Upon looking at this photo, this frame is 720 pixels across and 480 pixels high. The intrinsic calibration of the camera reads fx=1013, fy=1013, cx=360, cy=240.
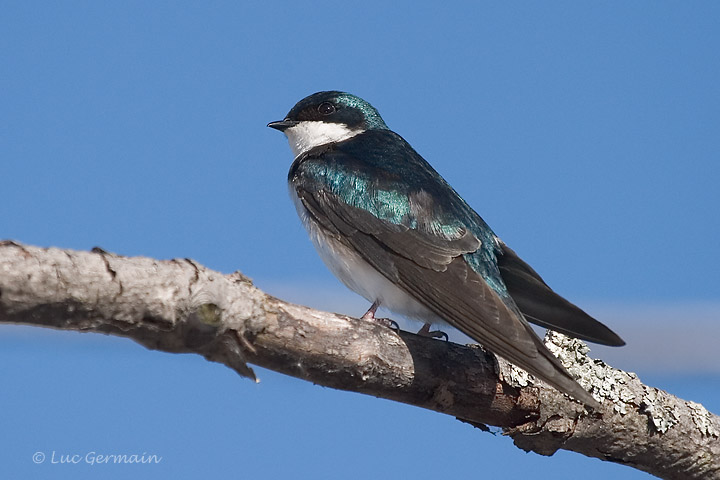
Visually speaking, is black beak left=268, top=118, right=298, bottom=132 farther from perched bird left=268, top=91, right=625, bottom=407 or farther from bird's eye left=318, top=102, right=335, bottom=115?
perched bird left=268, top=91, right=625, bottom=407

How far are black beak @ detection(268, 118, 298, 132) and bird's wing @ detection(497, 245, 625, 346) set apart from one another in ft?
4.13

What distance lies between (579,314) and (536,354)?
0.48m

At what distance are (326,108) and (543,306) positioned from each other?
1.53 metres

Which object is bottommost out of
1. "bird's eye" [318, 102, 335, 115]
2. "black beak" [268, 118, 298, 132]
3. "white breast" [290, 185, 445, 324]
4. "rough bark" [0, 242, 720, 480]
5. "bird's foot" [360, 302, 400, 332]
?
"rough bark" [0, 242, 720, 480]

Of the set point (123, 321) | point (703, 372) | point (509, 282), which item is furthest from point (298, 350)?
point (703, 372)

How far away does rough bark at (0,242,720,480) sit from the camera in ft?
7.18

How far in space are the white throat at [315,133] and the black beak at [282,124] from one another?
17 millimetres

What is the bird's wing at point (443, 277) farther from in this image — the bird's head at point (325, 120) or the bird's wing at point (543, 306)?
A: the bird's head at point (325, 120)

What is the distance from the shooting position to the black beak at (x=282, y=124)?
447 centimetres

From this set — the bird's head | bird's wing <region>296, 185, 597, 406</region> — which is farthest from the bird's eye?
bird's wing <region>296, 185, 597, 406</region>

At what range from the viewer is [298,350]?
8.42 ft

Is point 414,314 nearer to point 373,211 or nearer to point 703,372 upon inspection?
point 373,211

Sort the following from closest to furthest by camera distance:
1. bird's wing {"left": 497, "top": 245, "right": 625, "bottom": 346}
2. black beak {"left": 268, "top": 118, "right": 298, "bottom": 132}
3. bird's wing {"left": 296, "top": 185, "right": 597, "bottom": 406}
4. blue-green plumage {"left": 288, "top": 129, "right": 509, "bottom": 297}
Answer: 1. bird's wing {"left": 296, "top": 185, "right": 597, "bottom": 406}
2. bird's wing {"left": 497, "top": 245, "right": 625, "bottom": 346}
3. blue-green plumage {"left": 288, "top": 129, "right": 509, "bottom": 297}
4. black beak {"left": 268, "top": 118, "right": 298, "bottom": 132}

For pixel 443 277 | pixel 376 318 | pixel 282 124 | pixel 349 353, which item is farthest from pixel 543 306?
pixel 282 124
